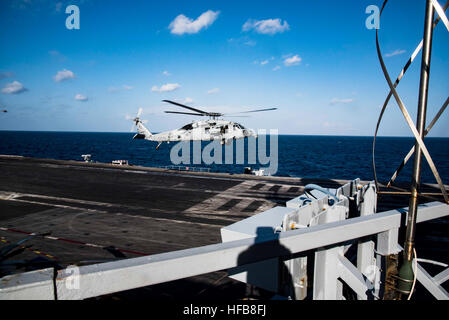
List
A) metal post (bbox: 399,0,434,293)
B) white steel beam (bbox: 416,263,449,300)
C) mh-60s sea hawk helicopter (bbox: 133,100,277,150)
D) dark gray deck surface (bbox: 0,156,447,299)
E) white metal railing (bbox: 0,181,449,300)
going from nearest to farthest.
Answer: white metal railing (bbox: 0,181,449,300) → metal post (bbox: 399,0,434,293) → white steel beam (bbox: 416,263,449,300) → dark gray deck surface (bbox: 0,156,447,299) → mh-60s sea hawk helicopter (bbox: 133,100,277,150)

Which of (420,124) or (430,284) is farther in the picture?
(430,284)

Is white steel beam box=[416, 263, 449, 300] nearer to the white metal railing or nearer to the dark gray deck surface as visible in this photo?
the white metal railing

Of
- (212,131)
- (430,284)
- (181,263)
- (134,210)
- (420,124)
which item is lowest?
(134,210)

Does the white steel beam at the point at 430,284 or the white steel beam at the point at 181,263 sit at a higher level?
the white steel beam at the point at 181,263

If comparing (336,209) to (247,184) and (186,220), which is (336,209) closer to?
(186,220)

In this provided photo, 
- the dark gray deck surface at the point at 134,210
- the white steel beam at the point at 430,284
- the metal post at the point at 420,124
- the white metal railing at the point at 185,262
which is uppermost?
the metal post at the point at 420,124

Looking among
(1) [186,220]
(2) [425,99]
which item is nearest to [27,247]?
(1) [186,220]

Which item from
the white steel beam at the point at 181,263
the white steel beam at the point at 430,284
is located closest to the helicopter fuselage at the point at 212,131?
the white steel beam at the point at 430,284

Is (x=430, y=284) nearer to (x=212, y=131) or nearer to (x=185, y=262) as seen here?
(x=185, y=262)

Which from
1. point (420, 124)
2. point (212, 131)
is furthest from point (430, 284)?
point (212, 131)

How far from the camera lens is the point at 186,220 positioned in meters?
16.7

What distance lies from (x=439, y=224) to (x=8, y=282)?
67.9 ft

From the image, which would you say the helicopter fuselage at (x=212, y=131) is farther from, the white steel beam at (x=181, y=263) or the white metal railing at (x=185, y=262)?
the white steel beam at (x=181, y=263)

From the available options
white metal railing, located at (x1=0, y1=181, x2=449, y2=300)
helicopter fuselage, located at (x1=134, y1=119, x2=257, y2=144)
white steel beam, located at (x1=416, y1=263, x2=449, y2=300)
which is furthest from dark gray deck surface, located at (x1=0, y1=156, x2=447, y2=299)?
white steel beam, located at (x1=416, y1=263, x2=449, y2=300)
